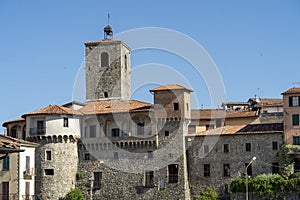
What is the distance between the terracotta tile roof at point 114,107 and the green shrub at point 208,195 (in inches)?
376

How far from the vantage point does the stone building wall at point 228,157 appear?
55.0 meters

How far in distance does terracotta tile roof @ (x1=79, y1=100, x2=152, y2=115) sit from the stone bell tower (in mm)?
3683

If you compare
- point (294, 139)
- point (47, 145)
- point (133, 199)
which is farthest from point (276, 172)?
point (47, 145)

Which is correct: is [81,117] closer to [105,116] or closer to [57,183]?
[105,116]

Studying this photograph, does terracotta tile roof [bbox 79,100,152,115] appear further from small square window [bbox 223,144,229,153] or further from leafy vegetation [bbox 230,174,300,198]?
leafy vegetation [bbox 230,174,300,198]

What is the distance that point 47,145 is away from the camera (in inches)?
2293

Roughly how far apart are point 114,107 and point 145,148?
18.2 feet

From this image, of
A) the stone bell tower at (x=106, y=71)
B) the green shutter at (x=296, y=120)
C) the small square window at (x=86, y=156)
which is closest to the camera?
the green shutter at (x=296, y=120)

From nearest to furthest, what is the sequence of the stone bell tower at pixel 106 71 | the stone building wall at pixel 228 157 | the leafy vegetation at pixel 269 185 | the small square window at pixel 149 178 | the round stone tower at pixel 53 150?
1. the leafy vegetation at pixel 269 185
2. the stone building wall at pixel 228 157
3. the small square window at pixel 149 178
4. the round stone tower at pixel 53 150
5. the stone bell tower at pixel 106 71

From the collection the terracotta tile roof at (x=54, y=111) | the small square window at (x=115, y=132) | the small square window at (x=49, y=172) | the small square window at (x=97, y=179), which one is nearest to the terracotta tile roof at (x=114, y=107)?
the small square window at (x=115, y=132)

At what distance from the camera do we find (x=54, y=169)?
58.1m

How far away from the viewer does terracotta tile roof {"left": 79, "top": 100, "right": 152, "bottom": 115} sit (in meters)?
58.9

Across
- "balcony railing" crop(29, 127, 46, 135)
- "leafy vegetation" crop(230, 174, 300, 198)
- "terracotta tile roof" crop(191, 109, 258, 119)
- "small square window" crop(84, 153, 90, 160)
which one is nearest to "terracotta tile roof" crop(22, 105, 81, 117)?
"balcony railing" crop(29, 127, 46, 135)

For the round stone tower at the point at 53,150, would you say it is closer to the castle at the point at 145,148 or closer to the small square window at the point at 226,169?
the castle at the point at 145,148
